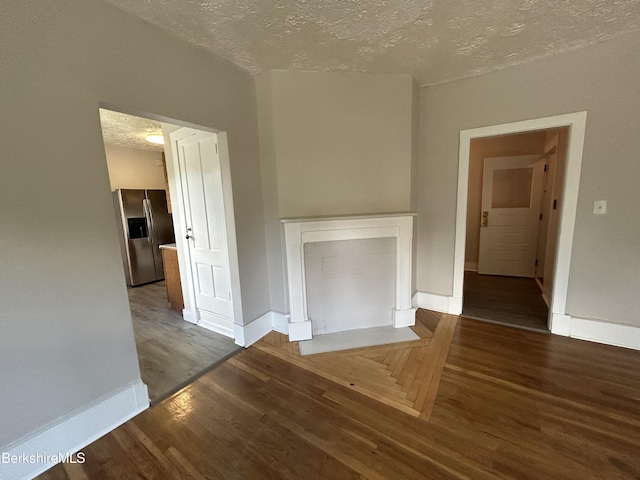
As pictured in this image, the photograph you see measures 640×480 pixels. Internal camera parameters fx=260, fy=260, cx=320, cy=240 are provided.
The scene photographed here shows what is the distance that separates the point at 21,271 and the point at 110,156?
4591 mm

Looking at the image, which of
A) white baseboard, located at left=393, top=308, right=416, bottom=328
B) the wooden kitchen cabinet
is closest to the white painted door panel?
the wooden kitchen cabinet

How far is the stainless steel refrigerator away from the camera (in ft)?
15.0

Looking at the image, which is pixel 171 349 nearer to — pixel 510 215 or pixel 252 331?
pixel 252 331

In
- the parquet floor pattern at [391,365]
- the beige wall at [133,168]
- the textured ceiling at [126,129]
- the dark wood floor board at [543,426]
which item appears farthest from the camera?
the beige wall at [133,168]

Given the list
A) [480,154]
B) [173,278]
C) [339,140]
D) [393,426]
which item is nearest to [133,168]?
[173,278]

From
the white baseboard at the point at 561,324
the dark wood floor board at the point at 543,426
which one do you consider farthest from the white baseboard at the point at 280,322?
the white baseboard at the point at 561,324

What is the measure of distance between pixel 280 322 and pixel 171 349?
1.07 m

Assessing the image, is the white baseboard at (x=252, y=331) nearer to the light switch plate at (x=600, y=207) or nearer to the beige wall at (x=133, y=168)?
the light switch plate at (x=600, y=207)

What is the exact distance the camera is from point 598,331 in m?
2.37

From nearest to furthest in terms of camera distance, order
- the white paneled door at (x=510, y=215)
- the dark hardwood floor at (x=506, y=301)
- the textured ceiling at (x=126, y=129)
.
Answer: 1. the dark hardwood floor at (x=506, y=301)
2. the textured ceiling at (x=126, y=129)
3. the white paneled door at (x=510, y=215)

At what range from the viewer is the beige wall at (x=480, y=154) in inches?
166

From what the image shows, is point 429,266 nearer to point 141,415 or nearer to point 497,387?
point 497,387

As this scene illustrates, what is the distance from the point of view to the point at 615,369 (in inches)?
78.9

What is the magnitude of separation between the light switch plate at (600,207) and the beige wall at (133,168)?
267 inches
